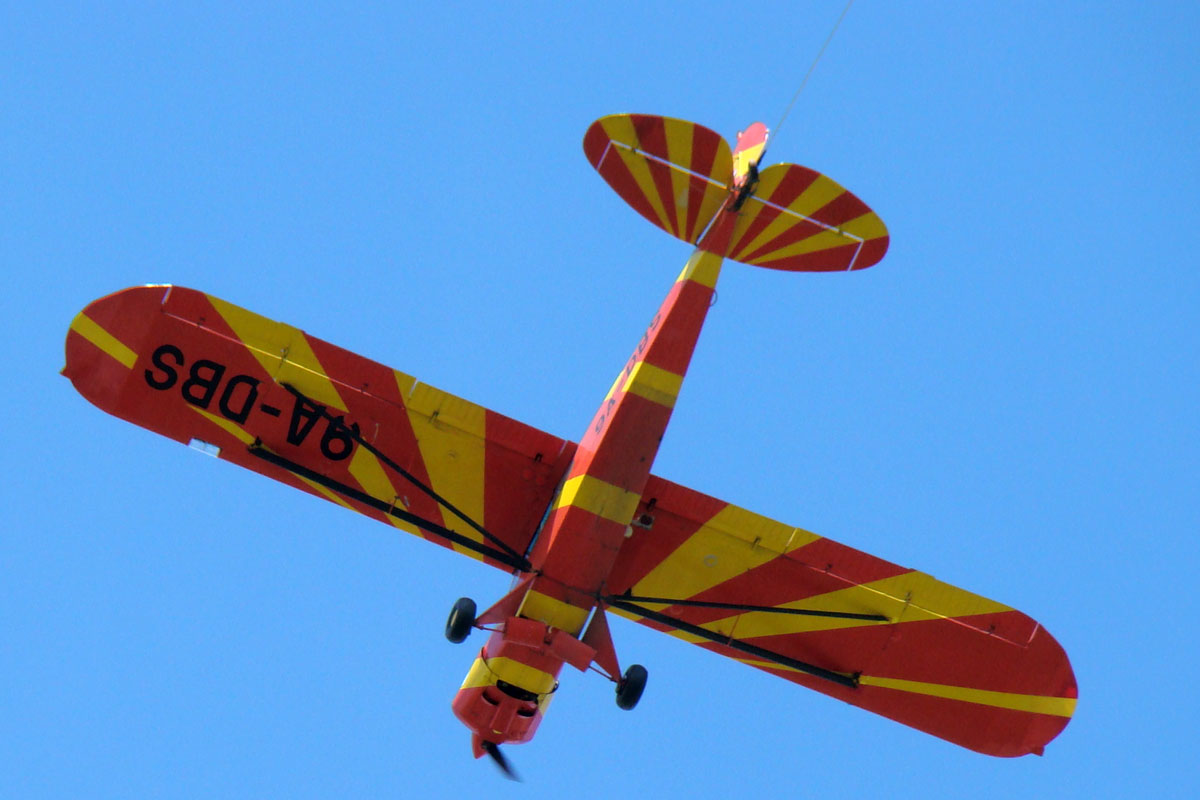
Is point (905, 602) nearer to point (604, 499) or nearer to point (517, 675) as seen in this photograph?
point (604, 499)

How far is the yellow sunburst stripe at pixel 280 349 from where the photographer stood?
52.6 ft

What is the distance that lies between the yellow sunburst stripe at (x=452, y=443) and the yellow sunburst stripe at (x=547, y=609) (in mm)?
1241

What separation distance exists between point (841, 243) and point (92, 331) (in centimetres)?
757

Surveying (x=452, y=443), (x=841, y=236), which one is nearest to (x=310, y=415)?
(x=452, y=443)

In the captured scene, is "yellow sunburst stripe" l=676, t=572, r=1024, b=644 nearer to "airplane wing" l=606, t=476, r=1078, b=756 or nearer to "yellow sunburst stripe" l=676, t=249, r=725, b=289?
"airplane wing" l=606, t=476, r=1078, b=756

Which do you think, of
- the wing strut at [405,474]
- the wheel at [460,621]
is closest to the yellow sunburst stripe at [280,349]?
the wing strut at [405,474]

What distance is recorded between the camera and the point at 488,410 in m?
16.3

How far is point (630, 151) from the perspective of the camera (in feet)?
48.2

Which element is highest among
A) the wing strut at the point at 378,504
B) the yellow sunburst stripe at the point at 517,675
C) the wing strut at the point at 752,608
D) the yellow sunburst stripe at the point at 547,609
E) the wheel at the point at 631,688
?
the wing strut at the point at 752,608

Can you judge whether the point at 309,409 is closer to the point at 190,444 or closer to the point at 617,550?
the point at 190,444

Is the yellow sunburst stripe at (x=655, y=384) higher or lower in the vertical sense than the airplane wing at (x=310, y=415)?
higher

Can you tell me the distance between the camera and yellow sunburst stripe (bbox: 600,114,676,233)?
14.6 meters

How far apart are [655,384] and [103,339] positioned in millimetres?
5688

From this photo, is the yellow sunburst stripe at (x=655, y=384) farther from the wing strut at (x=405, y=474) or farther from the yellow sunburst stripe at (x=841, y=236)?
the wing strut at (x=405, y=474)
